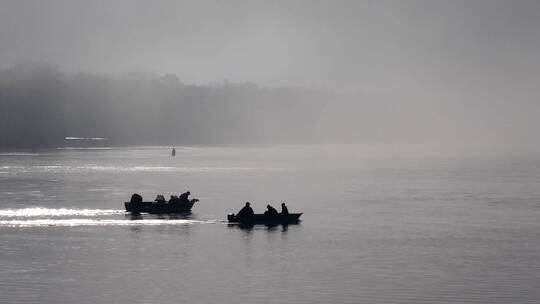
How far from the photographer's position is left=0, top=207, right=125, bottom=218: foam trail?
308 feet

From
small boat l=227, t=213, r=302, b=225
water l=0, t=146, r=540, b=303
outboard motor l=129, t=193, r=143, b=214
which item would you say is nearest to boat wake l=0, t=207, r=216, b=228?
water l=0, t=146, r=540, b=303

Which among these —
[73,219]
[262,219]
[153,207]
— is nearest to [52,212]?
[73,219]

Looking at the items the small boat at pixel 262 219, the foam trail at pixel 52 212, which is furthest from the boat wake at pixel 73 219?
the small boat at pixel 262 219

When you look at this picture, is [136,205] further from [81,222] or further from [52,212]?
[52,212]

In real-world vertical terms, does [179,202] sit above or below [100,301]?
above

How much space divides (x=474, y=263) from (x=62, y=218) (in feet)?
166

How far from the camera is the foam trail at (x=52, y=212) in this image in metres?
93.9

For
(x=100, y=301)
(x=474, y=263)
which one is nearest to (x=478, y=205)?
(x=474, y=263)

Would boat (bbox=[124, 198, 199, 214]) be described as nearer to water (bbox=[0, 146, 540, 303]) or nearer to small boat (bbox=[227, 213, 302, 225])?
water (bbox=[0, 146, 540, 303])

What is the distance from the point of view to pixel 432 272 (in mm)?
54719

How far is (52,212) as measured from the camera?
318 feet

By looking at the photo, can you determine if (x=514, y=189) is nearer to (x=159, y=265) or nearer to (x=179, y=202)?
(x=179, y=202)

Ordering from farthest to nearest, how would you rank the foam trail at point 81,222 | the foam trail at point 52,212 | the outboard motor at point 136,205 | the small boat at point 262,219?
1. the foam trail at point 52,212
2. the outboard motor at point 136,205
3. the foam trail at point 81,222
4. the small boat at point 262,219

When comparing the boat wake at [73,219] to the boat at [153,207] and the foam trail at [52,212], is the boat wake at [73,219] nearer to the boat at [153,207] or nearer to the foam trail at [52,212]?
the foam trail at [52,212]
